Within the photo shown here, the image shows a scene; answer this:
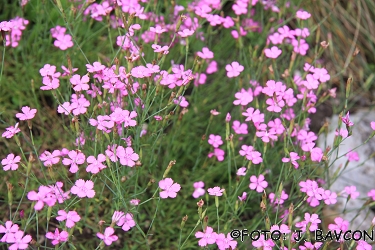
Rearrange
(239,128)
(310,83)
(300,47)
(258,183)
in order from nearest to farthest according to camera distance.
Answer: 1. (258,183)
2. (310,83)
3. (239,128)
4. (300,47)

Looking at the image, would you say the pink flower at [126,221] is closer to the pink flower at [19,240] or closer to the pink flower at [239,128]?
the pink flower at [19,240]

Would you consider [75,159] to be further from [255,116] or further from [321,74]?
[321,74]

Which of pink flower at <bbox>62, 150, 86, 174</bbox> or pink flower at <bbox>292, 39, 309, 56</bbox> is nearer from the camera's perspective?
pink flower at <bbox>62, 150, 86, 174</bbox>

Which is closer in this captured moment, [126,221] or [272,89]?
[126,221]

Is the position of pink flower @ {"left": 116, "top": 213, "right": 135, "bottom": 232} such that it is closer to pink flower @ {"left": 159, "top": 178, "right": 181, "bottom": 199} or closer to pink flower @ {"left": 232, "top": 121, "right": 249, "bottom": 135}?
pink flower @ {"left": 159, "top": 178, "right": 181, "bottom": 199}

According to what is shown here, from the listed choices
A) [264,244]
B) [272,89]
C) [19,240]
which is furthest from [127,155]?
[272,89]

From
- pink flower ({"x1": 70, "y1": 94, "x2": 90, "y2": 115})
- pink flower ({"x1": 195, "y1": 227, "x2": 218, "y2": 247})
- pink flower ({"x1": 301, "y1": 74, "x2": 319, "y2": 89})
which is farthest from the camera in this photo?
pink flower ({"x1": 301, "y1": 74, "x2": 319, "y2": 89})

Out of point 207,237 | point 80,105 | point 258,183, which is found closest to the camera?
point 207,237

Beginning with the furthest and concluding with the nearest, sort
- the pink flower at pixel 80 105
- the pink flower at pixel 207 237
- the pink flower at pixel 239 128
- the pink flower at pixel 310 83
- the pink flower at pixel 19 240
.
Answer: the pink flower at pixel 239 128
the pink flower at pixel 310 83
the pink flower at pixel 80 105
the pink flower at pixel 207 237
the pink flower at pixel 19 240

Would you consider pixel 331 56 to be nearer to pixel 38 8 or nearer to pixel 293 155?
pixel 293 155

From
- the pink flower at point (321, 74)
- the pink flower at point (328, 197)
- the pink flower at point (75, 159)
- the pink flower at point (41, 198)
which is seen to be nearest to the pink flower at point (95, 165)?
the pink flower at point (75, 159)

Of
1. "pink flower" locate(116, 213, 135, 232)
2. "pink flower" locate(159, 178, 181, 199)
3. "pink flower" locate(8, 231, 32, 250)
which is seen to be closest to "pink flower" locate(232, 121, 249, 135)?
→ "pink flower" locate(159, 178, 181, 199)
